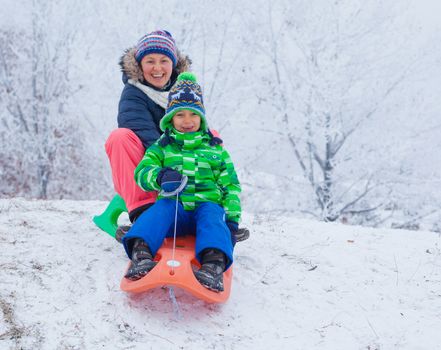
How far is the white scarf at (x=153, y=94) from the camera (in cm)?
310

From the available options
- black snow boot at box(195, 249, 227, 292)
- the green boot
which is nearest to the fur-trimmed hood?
the green boot

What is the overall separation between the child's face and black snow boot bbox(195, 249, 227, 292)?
30.2 inches

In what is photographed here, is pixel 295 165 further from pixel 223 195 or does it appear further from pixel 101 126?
pixel 223 195

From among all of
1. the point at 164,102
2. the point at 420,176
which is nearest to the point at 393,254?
the point at 164,102

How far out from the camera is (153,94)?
3.10 meters

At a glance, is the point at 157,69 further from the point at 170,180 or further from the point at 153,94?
the point at 170,180

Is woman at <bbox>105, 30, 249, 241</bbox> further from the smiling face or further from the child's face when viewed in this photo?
the child's face

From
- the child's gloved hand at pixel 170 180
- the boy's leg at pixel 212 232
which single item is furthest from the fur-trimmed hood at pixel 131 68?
the boy's leg at pixel 212 232

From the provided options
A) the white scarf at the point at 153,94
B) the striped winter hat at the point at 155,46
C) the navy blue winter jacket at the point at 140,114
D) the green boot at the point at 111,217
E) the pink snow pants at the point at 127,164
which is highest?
the striped winter hat at the point at 155,46

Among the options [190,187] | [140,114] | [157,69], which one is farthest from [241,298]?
[157,69]

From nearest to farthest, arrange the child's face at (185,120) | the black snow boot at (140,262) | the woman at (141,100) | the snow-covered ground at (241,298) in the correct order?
the snow-covered ground at (241,298) → the black snow boot at (140,262) → the child's face at (185,120) → the woman at (141,100)

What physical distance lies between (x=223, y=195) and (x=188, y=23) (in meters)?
6.29

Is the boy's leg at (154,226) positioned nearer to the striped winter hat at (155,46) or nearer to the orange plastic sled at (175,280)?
the orange plastic sled at (175,280)

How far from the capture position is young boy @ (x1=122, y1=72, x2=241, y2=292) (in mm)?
2256
